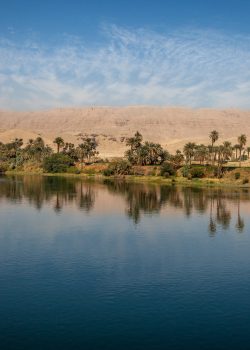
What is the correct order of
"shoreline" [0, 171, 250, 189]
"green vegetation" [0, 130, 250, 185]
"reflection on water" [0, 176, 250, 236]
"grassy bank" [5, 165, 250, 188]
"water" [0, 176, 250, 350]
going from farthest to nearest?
"green vegetation" [0, 130, 250, 185] → "grassy bank" [5, 165, 250, 188] → "shoreline" [0, 171, 250, 189] → "reflection on water" [0, 176, 250, 236] → "water" [0, 176, 250, 350]

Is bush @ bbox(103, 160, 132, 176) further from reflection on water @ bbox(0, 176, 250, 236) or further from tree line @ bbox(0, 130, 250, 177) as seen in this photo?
reflection on water @ bbox(0, 176, 250, 236)

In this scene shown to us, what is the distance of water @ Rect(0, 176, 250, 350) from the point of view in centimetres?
2480

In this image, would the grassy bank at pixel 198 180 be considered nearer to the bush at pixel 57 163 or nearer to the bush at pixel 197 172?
the bush at pixel 197 172

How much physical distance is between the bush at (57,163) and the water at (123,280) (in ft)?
304

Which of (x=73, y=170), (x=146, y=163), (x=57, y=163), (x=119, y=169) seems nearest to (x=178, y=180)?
(x=119, y=169)

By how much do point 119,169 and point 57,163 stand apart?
1027 inches

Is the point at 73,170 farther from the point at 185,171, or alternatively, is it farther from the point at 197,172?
the point at 197,172

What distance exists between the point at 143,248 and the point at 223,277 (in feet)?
34.3

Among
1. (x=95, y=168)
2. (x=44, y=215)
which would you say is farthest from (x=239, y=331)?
(x=95, y=168)

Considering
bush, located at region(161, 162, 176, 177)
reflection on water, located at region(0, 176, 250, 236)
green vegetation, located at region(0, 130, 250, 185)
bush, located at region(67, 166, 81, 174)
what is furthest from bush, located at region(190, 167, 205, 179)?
bush, located at region(67, 166, 81, 174)

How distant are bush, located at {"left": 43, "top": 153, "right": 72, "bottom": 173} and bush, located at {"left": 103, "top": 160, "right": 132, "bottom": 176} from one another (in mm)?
19270

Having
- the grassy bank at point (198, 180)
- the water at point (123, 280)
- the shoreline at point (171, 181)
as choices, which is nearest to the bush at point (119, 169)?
the grassy bank at point (198, 180)

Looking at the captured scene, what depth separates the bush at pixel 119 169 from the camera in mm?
143375

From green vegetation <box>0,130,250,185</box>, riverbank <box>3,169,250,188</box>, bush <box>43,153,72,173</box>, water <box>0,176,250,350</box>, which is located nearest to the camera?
water <box>0,176,250,350</box>
